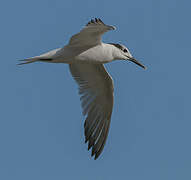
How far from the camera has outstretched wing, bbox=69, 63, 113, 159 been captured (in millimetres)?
12625

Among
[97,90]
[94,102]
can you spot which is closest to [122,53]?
[97,90]

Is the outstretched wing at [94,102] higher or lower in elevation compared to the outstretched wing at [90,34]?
lower

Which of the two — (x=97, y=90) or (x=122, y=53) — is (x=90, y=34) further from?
(x=97, y=90)

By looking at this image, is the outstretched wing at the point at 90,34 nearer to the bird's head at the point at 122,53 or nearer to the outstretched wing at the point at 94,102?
the bird's head at the point at 122,53

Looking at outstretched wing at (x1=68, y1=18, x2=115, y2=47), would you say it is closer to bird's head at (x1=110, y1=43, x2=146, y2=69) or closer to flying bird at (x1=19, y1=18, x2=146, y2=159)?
flying bird at (x1=19, y1=18, x2=146, y2=159)

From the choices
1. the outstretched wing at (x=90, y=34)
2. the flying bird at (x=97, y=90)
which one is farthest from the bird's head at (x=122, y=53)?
the outstretched wing at (x=90, y=34)

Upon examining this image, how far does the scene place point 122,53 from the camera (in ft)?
39.1

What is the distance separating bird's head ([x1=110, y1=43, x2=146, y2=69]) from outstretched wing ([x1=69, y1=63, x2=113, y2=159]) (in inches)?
31.3

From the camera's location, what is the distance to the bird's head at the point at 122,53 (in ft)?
38.4

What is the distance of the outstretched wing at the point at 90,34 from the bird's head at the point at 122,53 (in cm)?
72

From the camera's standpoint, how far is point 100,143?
12664mm

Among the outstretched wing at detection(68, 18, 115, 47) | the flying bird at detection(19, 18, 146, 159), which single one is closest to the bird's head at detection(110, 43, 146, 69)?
the flying bird at detection(19, 18, 146, 159)

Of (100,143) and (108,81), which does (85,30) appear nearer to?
(108,81)

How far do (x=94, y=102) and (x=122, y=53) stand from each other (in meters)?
1.64
